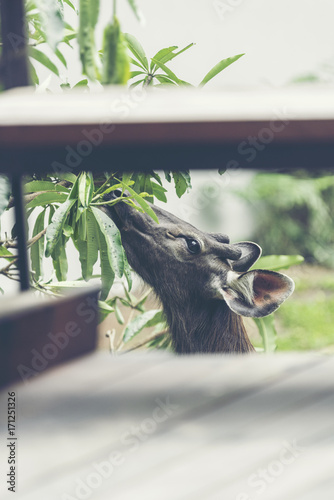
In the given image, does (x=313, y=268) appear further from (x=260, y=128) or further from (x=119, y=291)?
(x=260, y=128)

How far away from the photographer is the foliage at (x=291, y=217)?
5.66m

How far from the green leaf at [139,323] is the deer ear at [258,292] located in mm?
254

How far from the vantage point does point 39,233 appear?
5.45ft

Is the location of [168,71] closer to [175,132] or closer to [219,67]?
[219,67]

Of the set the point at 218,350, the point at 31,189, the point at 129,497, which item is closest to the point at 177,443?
the point at 129,497

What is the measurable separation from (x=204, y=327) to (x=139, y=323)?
0.35 m

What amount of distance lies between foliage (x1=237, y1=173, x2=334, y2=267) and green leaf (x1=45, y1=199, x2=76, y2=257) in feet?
14.3

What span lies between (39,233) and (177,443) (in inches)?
39.3

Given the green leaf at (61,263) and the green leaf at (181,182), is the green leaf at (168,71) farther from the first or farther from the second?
the green leaf at (61,263)

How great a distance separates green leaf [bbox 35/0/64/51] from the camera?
24.2 inches

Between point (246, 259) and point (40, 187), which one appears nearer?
point (40, 187)

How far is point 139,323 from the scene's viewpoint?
6.04 ft

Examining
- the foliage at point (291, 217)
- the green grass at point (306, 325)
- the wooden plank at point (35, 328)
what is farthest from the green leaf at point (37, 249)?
the foliage at point (291, 217)

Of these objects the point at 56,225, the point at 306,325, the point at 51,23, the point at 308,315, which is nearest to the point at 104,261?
the point at 56,225
